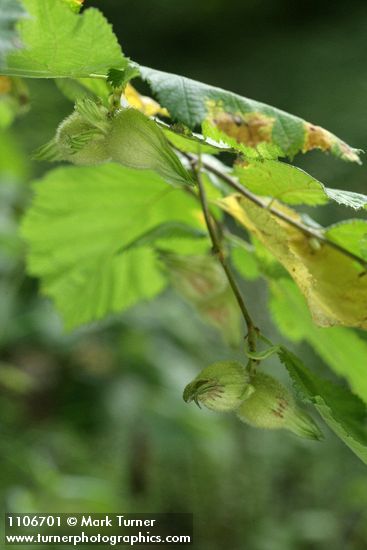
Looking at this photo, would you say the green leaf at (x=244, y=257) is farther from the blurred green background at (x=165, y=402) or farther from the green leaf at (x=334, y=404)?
the blurred green background at (x=165, y=402)

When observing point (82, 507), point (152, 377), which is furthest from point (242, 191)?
point (152, 377)

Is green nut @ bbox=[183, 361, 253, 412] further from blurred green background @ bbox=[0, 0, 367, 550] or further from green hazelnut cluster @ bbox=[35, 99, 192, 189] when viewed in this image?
blurred green background @ bbox=[0, 0, 367, 550]

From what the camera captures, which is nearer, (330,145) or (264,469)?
(330,145)

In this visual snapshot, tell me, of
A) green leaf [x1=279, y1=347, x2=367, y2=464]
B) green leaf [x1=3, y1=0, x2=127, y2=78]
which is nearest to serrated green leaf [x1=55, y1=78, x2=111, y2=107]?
green leaf [x1=3, y1=0, x2=127, y2=78]

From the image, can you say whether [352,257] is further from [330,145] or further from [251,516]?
[251,516]

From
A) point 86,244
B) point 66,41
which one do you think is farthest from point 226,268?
point 86,244

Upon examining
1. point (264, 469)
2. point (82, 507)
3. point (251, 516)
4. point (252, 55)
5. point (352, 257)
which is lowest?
point (352, 257)

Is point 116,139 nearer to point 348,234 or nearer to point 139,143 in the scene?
point 139,143
